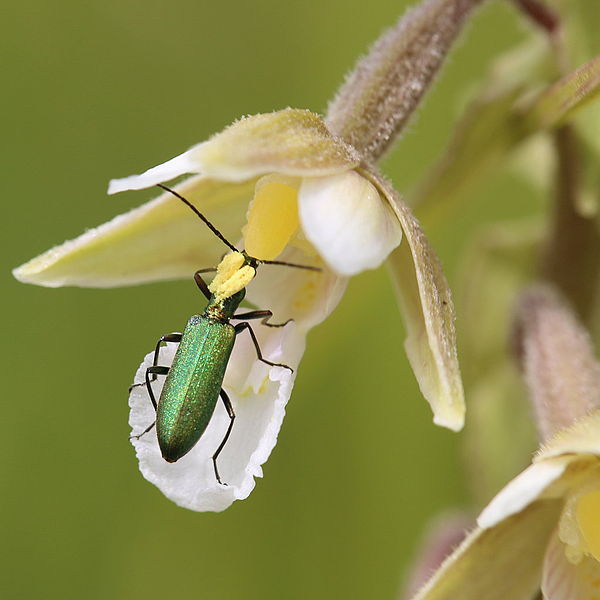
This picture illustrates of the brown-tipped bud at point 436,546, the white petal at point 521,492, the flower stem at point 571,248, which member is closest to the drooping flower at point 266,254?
the white petal at point 521,492

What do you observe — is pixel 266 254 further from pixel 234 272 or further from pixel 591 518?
pixel 591 518

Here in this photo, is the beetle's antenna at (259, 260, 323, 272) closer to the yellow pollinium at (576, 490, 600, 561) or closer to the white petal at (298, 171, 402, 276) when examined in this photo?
the white petal at (298, 171, 402, 276)

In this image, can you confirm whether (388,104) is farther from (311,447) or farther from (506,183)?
(506,183)

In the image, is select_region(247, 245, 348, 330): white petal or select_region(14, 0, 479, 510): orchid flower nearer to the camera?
select_region(14, 0, 479, 510): orchid flower

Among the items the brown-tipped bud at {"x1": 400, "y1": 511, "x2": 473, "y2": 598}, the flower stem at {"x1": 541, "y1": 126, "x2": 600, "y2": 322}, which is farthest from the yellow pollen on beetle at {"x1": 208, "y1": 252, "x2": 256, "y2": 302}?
the brown-tipped bud at {"x1": 400, "y1": 511, "x2": 473, "y2": 598}

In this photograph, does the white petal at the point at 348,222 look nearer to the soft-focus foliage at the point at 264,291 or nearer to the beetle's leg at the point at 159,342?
the soft-focus foliage at the point at 264,291

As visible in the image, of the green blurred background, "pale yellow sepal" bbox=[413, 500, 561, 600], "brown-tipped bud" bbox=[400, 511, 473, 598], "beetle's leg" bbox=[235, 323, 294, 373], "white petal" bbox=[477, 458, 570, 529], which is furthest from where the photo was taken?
the green blurred background

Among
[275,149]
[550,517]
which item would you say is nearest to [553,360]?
[550,517]
